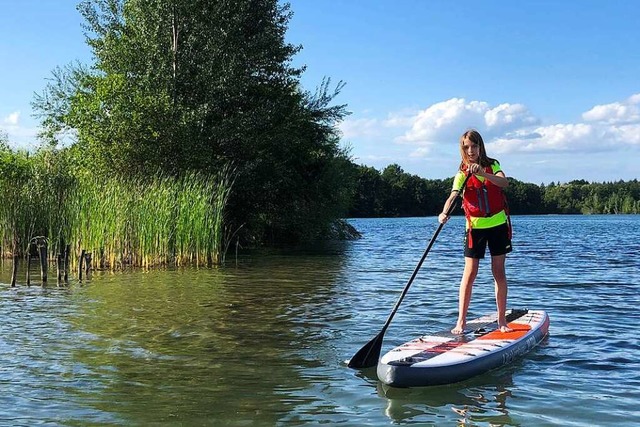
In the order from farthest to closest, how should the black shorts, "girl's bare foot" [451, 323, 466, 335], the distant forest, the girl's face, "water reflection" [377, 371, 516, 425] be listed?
the distant forest < "girl's bare foot" [451, 323, 466, 335] < the black shorts < the girl's face < "water reflection" [377, 371, 516, 425]

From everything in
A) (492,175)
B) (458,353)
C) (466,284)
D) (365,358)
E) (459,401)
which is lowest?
(459,401)

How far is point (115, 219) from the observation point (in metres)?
15.0

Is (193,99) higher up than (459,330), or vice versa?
(193,99)

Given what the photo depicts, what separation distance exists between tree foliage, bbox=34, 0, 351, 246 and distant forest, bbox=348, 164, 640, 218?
2752 inches

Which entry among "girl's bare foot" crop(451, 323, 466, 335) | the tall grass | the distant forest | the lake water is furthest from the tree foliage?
the distant forest

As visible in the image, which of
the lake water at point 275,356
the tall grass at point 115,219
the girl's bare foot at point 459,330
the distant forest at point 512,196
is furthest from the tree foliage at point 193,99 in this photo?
the distant forest at point 512,196

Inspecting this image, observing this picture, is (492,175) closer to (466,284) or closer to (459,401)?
(466,284)

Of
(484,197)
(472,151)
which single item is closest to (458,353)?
(484,197)

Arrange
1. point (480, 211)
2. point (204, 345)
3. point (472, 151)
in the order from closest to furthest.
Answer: point (472, 151), point (480, 211), point (204, 345)

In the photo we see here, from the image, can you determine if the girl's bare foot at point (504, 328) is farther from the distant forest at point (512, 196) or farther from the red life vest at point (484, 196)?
the distant forest at point (512, 196)

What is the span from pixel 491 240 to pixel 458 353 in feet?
4.83

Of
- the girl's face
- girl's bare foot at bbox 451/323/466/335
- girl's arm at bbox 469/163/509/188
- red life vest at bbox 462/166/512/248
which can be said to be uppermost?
the girl's face

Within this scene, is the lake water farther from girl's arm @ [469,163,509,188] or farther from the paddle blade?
girl's arm @ [469,163,509,188]

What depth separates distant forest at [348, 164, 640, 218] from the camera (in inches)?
4070
